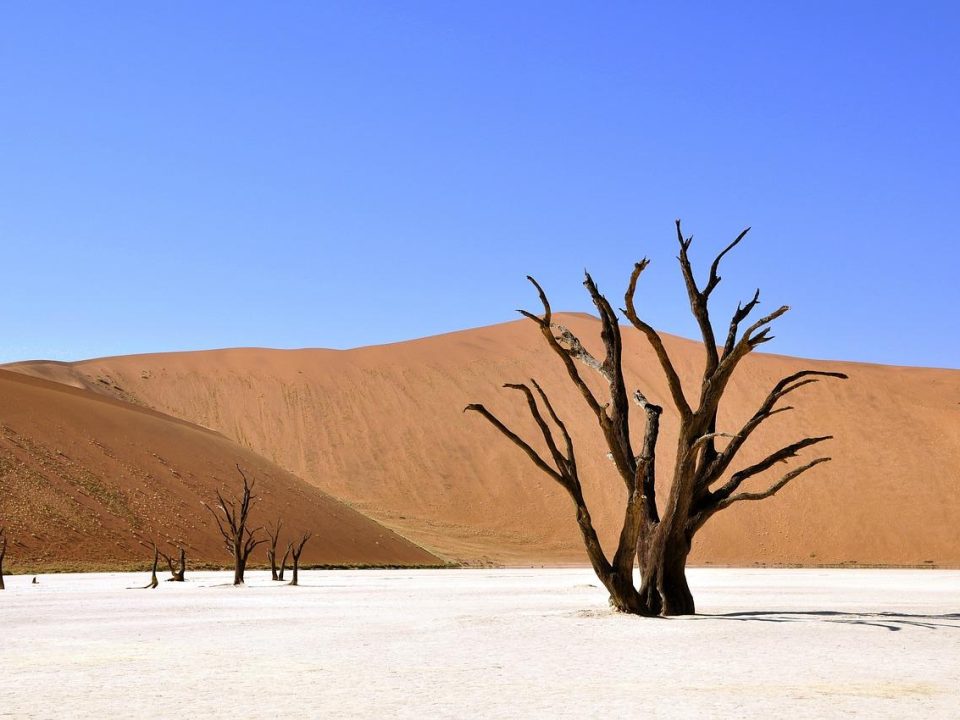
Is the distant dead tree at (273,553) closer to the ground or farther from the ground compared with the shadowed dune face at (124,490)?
closer to the ground

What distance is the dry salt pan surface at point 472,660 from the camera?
8.45 meters

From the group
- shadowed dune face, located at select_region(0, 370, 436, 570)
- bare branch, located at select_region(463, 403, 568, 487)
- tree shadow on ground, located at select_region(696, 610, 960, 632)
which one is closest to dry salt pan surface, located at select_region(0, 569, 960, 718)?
tree shadow on ground, located at select_region(696, 610, 960, 632)

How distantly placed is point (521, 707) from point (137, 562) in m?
35.4

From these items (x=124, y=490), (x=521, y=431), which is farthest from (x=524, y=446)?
(x=521, y=431)

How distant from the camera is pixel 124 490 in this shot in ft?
151

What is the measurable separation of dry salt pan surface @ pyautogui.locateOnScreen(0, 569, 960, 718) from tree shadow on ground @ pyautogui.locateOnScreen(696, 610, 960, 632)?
46 mm

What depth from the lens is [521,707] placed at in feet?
27.4

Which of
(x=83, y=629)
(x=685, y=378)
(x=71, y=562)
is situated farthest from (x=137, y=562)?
(x=685, y=378)

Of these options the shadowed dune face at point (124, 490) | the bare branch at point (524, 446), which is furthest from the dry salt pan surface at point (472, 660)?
the shadowed dune face at point (124, 490)

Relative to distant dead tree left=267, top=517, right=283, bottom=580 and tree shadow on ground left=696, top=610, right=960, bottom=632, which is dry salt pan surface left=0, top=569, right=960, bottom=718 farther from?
distant dead tree left=267, top=517, right=283, bottom=580

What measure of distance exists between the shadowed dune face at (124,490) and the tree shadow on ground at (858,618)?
27.7 meters

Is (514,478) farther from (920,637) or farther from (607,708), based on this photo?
(607,708)

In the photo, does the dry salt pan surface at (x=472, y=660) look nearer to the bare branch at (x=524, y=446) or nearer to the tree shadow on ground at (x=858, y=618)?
the tree shadow on ground at (x=858, y=618)

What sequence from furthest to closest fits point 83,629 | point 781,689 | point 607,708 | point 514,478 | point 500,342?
1. point 500,342
2. point 514,478
3. point 83,629
4. point 781,689
5. point 607,708
